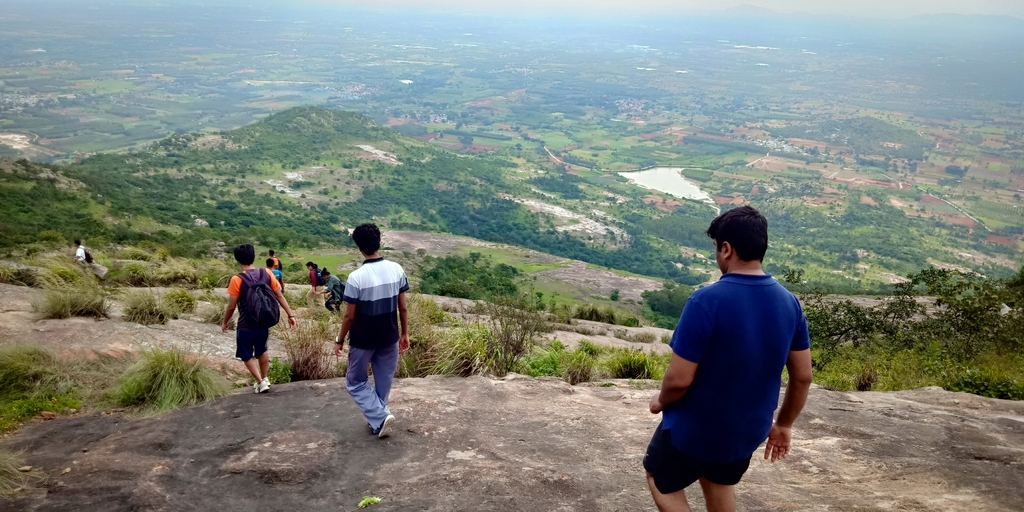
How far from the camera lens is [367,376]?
529cm

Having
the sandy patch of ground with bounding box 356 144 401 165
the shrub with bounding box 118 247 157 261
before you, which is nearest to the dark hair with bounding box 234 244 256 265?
the shrub with bounding box 118 247 157 261

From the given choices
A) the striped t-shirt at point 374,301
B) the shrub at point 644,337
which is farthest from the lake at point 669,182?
the striped t-shirt at point 374,301

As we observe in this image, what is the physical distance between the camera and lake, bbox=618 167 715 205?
318 feet

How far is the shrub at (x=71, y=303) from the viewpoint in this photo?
8219mm

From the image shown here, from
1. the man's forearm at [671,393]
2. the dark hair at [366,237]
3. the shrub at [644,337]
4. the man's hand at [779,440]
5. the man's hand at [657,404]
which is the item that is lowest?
the shrub at [644,337]

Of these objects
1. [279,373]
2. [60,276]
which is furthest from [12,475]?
[60,276]

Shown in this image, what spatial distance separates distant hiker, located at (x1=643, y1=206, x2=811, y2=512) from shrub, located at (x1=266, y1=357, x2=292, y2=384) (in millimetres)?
5462

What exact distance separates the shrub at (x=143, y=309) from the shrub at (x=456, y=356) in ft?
14.8

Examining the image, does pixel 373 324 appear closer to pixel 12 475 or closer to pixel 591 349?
pixel 12 475

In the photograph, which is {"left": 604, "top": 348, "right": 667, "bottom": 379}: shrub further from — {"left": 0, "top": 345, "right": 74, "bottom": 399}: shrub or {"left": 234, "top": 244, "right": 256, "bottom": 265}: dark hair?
{"left": 0, "top": 345, "right": 74, "bottom": 399}: shrub

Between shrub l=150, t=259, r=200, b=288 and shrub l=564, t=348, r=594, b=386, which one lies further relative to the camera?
shrub l=150, t=259, r=200, b=288

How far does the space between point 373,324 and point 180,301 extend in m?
6.73

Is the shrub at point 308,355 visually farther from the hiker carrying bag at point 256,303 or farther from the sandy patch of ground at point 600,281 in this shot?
the sandy patch of ground at point 600,281

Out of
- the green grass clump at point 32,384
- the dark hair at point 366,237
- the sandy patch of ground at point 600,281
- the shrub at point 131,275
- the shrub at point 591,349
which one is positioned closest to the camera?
the dark hair at point 366,237
